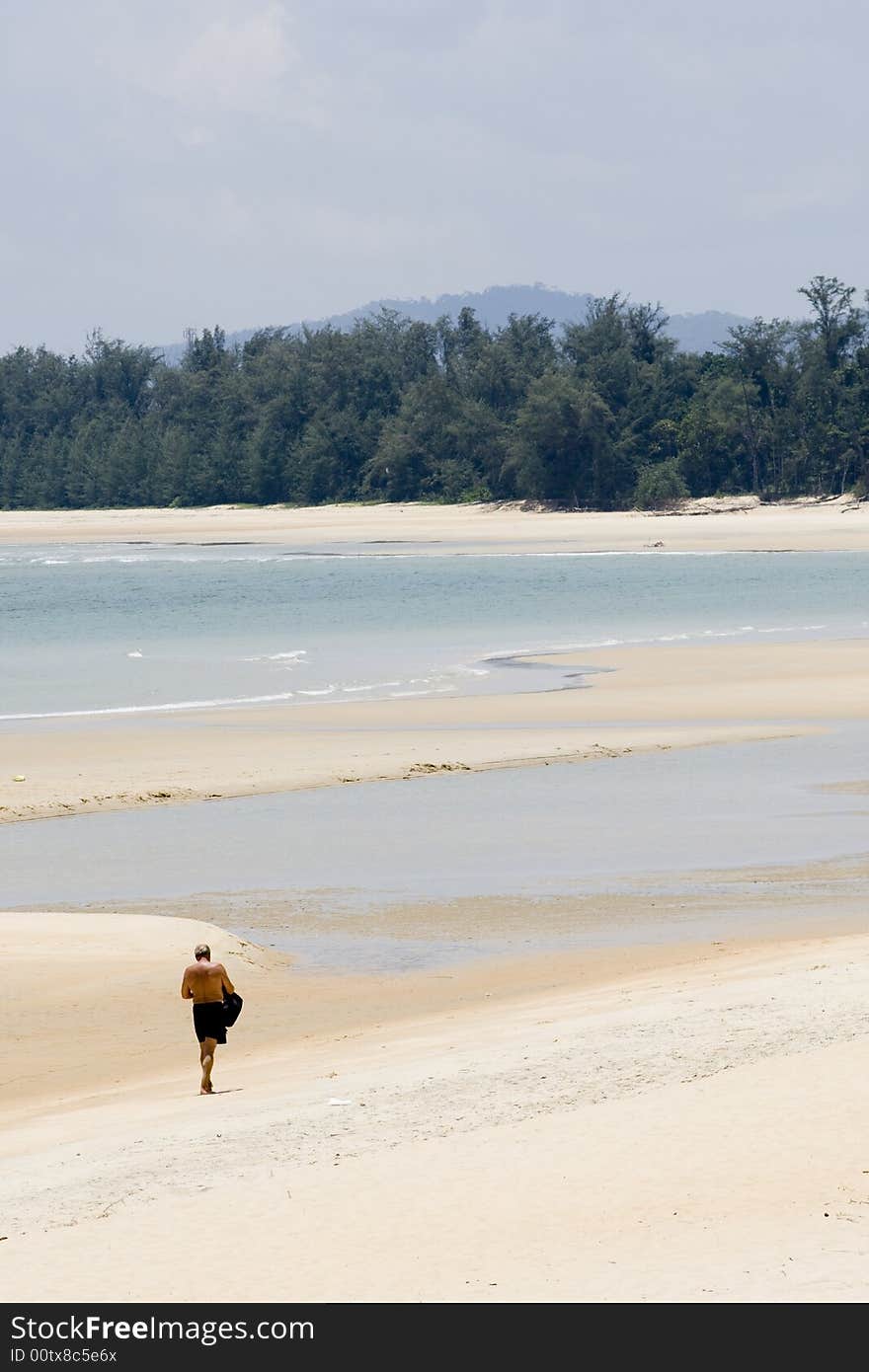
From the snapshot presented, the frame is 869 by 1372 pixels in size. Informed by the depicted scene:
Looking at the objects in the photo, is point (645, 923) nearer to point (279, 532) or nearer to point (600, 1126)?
point (600, 1126)

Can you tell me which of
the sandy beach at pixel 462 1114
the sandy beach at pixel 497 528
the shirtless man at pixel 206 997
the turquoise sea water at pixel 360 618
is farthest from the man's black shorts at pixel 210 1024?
the sandy beach at pixel 497 528

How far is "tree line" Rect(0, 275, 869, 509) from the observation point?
100m

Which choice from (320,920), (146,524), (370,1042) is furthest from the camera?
(146,524)

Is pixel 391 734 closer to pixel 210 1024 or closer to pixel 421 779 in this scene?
pixel 421 779

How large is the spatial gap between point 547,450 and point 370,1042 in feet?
305

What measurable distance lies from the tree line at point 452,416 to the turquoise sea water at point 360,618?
94.0 ft

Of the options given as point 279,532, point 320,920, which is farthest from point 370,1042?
point 279,532

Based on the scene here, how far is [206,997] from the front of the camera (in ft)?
35.6

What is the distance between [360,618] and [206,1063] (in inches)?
1479

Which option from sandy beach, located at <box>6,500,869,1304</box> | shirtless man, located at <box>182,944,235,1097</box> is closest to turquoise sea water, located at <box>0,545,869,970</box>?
sandy beach, located at <box>6,500,869,1304</box>

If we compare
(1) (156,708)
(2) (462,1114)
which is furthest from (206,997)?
(1) (156,708)

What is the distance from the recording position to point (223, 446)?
12812 cm

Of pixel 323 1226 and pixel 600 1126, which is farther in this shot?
pixel 600 1126

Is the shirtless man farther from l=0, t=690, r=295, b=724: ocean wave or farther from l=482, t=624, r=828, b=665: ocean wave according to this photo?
l=482, t=624, r=828, b=665: ocean wave
